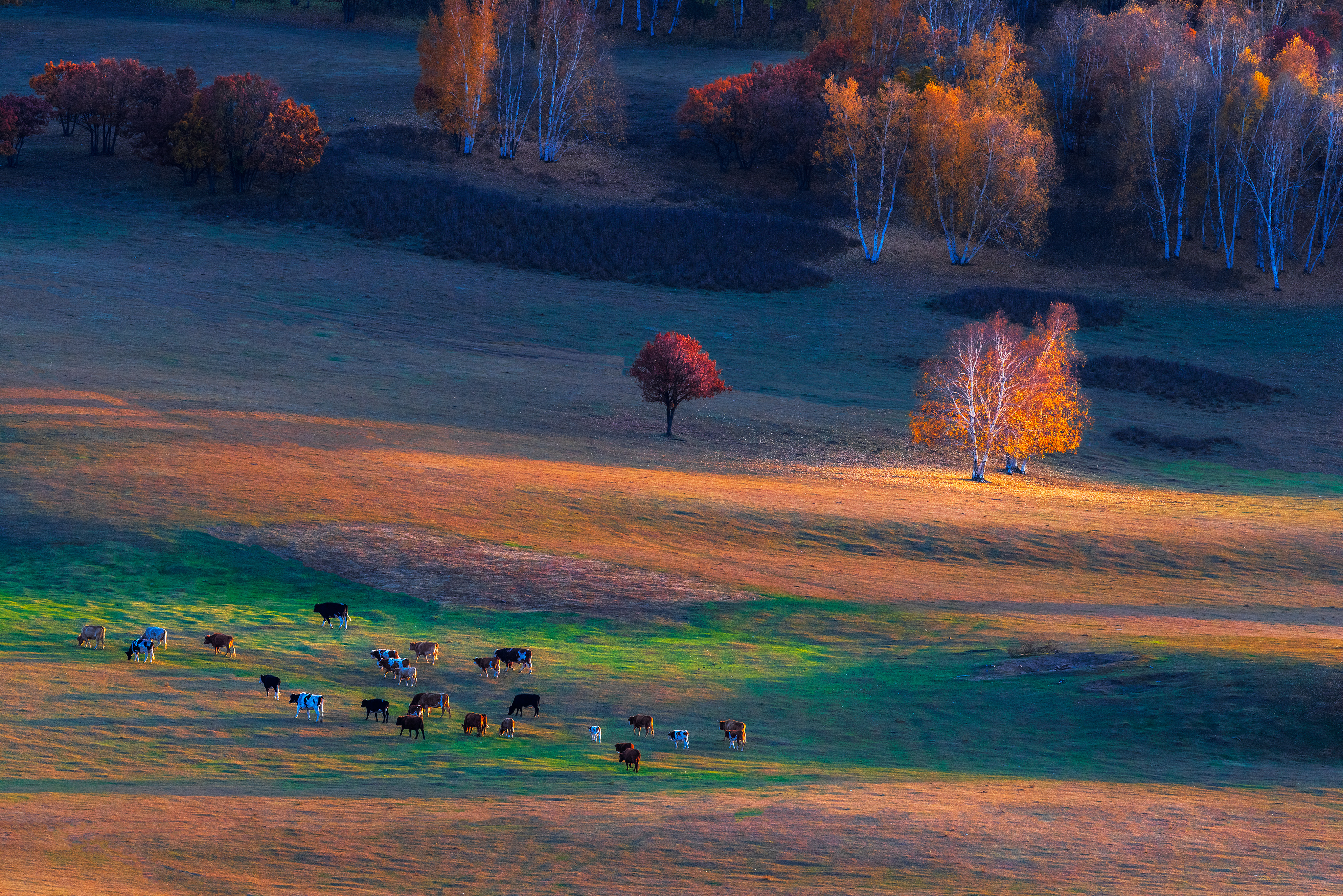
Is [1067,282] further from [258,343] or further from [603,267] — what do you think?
[258,343]

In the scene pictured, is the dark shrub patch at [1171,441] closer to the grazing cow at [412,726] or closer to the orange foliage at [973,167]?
the orange foliage at [973,167]

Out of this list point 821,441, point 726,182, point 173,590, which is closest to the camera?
point 173,590

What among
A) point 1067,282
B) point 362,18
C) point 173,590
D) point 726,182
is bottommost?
point 173,590

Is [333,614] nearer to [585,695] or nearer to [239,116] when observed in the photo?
[585,695]

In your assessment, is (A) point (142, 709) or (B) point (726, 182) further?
(B) point (726, 182)

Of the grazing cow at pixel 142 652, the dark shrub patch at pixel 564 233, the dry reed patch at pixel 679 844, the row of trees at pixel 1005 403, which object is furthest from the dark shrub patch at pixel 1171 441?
the grazing cow at pixel 142 652

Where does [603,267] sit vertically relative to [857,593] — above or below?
above

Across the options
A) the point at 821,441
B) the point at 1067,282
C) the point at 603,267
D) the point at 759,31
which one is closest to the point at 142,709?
the point at 821,441

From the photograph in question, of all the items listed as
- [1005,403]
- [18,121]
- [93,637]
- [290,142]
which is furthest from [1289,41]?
[93,637]
